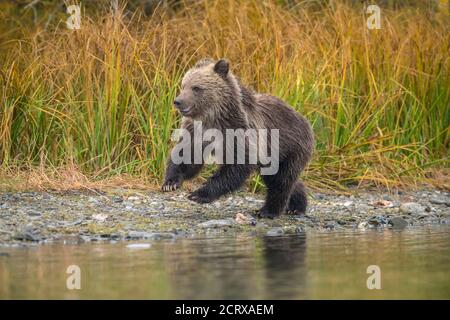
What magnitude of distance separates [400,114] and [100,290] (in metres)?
7.20

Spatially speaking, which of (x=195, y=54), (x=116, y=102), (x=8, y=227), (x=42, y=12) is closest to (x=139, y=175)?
(x=116, y=102)

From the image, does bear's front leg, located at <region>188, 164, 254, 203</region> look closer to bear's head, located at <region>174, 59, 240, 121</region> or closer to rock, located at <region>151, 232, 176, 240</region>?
rock, located at <region>151, 232, 176, 240</region>

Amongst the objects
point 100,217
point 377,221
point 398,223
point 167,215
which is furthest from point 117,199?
point 398,223

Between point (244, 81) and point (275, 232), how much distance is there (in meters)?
3.03

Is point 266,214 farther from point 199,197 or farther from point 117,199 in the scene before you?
point 117,199

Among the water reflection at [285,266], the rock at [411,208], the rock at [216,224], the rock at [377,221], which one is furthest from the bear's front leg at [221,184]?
the rock at [411,208]

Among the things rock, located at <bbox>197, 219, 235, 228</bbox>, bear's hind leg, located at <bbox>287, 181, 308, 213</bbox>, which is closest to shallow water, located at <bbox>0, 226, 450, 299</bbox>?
rock, located at <bbox>197, 219, 235, 228</bbox>

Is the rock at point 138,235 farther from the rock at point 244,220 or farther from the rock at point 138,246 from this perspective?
the rock at point 244,220

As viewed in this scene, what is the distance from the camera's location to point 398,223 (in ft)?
32.1

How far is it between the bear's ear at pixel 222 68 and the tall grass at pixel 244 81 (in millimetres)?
1619

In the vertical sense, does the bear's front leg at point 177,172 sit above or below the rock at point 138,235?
above

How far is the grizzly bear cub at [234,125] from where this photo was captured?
30.4 ft

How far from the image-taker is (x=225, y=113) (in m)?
9.55
